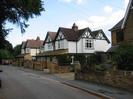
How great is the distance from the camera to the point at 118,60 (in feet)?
73.6

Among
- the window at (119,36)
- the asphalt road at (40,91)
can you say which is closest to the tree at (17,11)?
the asphalt road at (40,91)

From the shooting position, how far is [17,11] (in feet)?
52.4

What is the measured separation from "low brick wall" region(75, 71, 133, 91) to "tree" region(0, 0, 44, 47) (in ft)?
23.4

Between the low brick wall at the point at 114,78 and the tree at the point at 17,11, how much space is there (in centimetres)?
714

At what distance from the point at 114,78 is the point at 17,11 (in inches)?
341

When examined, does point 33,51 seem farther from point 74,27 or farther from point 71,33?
point 71,33

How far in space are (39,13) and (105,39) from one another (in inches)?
1729

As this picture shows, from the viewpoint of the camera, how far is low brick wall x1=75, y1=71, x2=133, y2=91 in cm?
1789

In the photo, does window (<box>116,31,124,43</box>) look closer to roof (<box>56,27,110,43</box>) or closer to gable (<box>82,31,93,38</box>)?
roof (<box>56,27,110,43</box>)

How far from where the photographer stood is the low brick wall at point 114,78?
17.9 metres

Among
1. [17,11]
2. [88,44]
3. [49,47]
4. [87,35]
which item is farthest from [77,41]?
[17,11]

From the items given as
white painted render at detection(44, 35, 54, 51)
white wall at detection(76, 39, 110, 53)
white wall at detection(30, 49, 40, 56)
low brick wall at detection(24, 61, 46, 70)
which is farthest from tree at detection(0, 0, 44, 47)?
white wall at detection(30, 49, 40, 56)

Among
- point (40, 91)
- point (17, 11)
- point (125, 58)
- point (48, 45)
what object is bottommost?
point (40, 91)

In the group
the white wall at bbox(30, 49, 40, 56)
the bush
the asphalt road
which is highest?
the white wall at bbox(30, 49, 40, 56)
